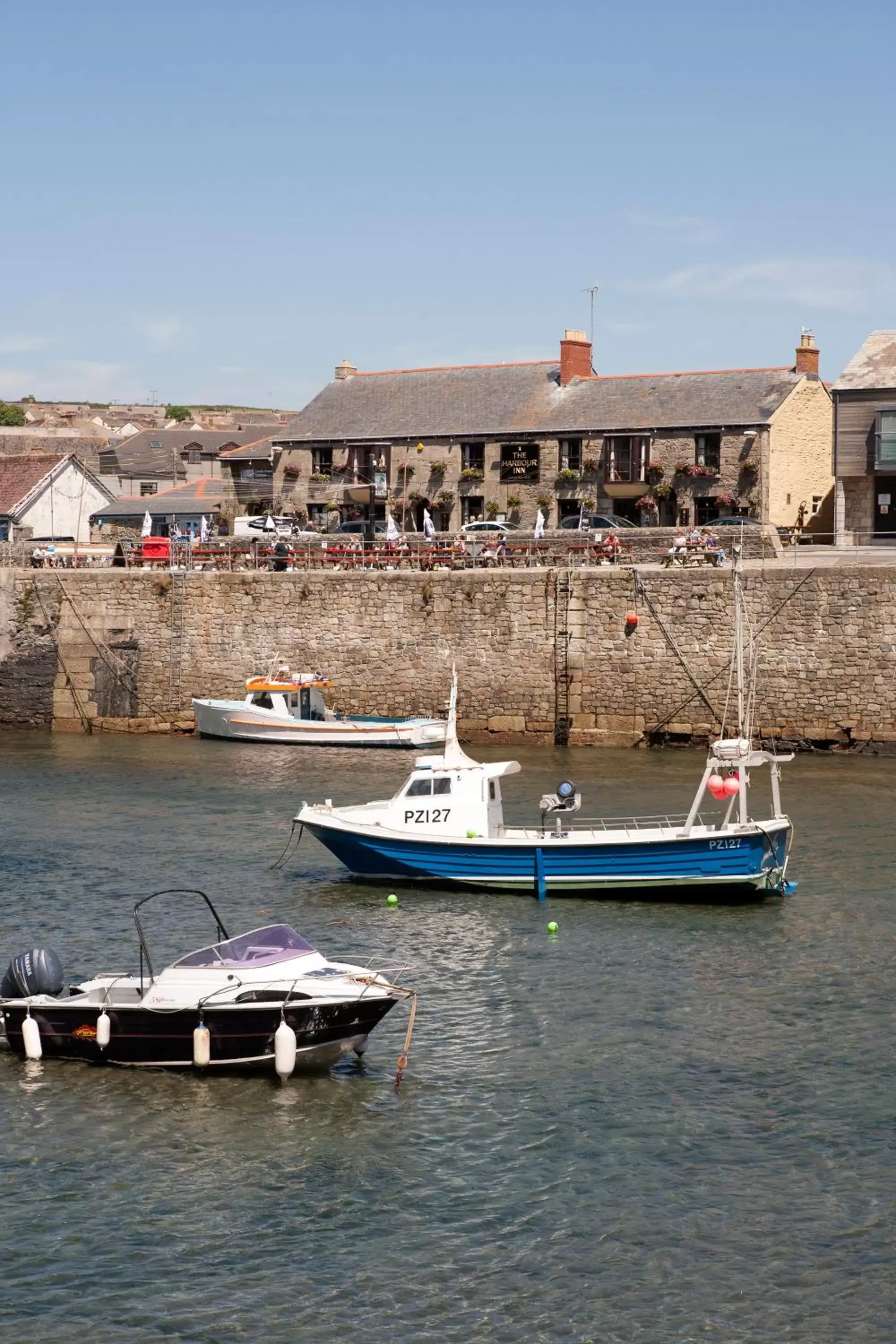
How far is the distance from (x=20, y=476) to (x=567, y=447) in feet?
70.4

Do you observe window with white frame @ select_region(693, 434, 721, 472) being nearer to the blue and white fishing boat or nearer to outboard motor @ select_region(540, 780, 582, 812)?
the blue and white fishing boat

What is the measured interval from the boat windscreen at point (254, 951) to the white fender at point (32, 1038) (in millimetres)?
1651

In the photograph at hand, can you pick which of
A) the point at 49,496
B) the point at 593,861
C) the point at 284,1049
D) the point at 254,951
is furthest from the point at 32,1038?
the point at 49,496

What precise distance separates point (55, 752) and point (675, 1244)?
29.1m

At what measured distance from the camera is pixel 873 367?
168 feet

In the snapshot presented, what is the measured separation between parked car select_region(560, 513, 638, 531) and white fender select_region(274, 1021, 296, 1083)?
3299cm

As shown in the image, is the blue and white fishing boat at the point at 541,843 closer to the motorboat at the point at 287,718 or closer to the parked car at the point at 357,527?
the motorboat at the point at 287,718

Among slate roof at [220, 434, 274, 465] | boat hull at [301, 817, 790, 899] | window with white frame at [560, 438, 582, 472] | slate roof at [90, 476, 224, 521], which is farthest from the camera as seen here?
slate roof at [220, 434, 274, 465]

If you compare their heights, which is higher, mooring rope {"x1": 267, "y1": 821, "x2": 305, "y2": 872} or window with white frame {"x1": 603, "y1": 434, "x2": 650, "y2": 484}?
window with white frame {"x1": 603, "y1": 434, "x2": 650, "y2": 484}

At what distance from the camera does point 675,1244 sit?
13.8m

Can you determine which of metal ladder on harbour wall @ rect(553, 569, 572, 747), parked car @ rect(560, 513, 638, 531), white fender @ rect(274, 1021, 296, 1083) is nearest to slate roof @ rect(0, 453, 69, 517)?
parked car @ rect(560, 513, 638, 531)

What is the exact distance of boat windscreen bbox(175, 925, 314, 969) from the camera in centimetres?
1816

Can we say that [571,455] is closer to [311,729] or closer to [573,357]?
[573,357]

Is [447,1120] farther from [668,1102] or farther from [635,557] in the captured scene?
[635,557]
